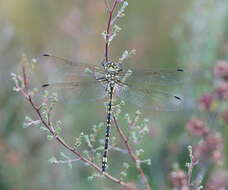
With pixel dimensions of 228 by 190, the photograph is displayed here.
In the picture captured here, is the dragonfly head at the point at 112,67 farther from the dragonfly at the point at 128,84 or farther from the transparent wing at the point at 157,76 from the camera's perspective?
the transparent wing at the point at 157,76

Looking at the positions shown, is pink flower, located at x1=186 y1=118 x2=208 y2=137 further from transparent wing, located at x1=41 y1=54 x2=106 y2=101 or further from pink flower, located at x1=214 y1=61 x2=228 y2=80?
transparent wing, located at x1=41 y1=54 x2=106 y2=101

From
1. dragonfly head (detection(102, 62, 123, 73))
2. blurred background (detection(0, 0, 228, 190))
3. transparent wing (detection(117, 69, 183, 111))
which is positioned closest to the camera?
dragonfly head (detection(102, 62, 123, 73))

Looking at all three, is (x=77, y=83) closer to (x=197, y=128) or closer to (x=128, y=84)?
(x=128, y=84)

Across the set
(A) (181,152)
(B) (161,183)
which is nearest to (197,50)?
(A) (181,152)

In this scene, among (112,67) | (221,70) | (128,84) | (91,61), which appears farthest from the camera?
(91,61)

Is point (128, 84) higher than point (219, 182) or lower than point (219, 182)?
higher

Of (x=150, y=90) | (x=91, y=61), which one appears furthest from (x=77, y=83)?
(x=91, y=61)

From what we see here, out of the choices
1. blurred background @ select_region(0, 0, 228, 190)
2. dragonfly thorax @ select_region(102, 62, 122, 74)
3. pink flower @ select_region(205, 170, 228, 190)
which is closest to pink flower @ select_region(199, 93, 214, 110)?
blurred background @ select_region(0, 0, 228, 190)

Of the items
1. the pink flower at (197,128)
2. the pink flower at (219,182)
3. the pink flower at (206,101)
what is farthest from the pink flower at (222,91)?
the pink flower at (219,182)
